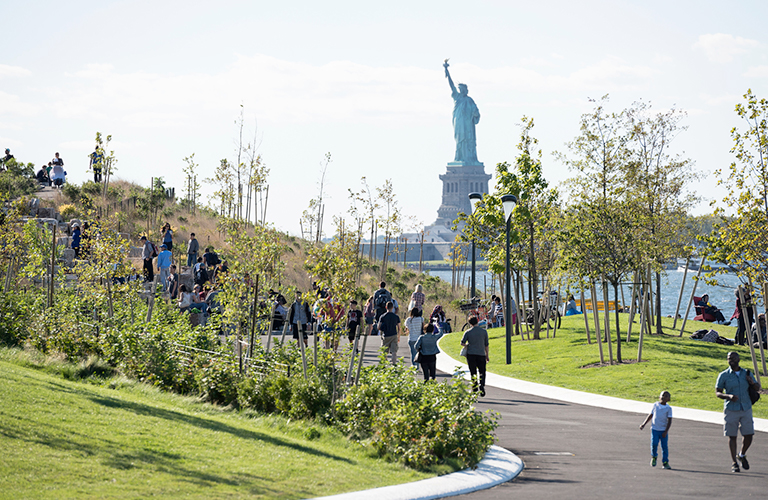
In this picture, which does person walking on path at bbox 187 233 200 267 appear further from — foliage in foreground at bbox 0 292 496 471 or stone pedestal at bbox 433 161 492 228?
stone pedestal at bbox 433 161 492 228

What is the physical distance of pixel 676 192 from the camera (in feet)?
95.9

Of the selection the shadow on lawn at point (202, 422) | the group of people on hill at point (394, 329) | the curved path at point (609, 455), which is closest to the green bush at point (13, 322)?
the group of people on hill at point (394, 329)

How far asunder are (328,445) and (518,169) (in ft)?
57.7

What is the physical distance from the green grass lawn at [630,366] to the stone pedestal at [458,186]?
132 m

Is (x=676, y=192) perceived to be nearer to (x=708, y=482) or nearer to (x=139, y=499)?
(x=708, y=482)

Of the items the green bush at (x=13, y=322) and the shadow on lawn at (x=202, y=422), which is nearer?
the shadow on lawn at (x=202, y=422)

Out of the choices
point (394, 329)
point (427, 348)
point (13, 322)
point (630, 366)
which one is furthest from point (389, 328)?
point (13, 322)

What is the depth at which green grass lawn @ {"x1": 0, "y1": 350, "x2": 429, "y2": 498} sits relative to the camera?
7.61 meters

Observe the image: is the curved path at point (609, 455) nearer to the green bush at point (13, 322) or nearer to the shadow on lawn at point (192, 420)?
the shadow on lawn at point (192, 420)

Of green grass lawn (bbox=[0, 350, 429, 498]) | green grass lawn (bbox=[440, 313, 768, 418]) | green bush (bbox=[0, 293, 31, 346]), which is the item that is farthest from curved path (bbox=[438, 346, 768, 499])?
green bush (bbox=[0, 293, 31, 346])

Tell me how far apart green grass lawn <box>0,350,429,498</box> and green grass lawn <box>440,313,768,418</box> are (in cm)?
878

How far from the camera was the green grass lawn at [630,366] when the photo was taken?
1656cm

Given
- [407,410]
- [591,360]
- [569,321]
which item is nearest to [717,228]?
[591,360]

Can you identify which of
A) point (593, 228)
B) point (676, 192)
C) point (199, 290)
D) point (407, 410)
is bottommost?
point (407, 410)
